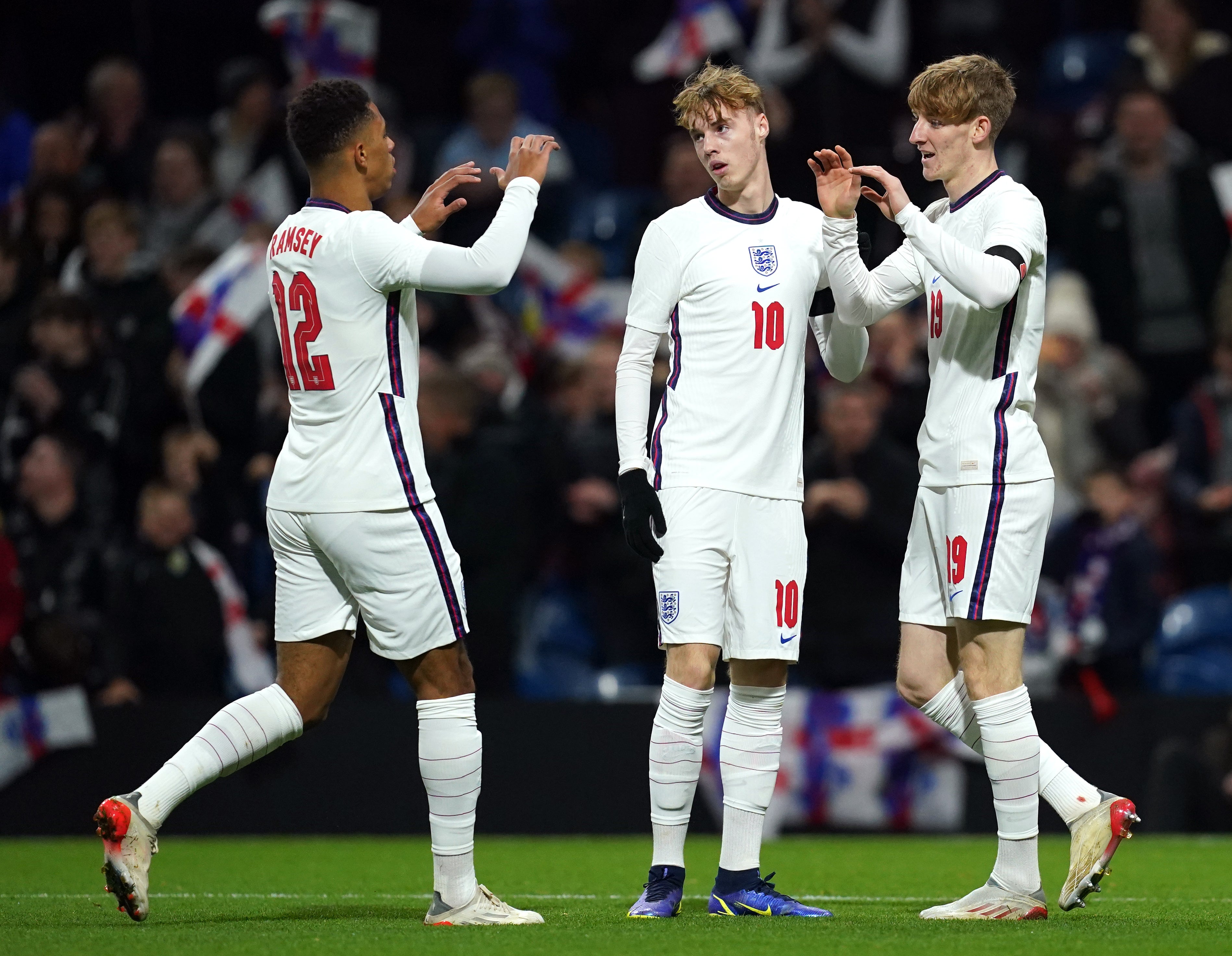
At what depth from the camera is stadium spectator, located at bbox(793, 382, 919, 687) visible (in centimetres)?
930

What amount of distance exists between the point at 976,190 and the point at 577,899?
2689 millimetres

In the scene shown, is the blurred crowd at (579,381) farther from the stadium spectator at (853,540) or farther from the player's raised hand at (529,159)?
the player's raised hand at (529,159)

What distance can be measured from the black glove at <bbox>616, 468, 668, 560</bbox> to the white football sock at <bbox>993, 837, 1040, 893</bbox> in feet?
4.43

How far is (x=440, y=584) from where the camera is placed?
17.4ft

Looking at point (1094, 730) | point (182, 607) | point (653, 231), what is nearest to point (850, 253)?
point (653, 231)

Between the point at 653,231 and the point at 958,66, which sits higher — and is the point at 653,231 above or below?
below

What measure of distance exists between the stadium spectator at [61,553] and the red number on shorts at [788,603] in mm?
5026

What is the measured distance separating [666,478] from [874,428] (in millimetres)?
3960

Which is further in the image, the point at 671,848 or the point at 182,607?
the point at 182,607

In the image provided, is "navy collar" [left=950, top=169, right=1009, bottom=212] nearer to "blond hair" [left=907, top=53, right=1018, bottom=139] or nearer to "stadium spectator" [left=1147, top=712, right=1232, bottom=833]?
"blond hair" [left=907, top=53, right=1018, bottom=139]

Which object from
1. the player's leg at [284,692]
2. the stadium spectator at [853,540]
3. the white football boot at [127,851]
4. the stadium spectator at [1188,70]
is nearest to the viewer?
the white football boot at [127,851]

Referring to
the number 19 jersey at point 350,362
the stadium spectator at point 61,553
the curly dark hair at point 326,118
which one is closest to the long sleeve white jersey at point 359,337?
the number 19 jersey at point 350,362

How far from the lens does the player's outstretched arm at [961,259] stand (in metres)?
5.27

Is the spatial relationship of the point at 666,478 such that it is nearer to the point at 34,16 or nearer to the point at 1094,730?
the point at 1094,730
